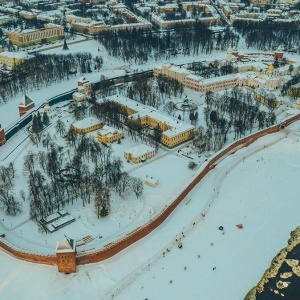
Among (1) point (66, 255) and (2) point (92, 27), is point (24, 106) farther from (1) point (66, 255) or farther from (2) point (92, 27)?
(2) point (92, 27)

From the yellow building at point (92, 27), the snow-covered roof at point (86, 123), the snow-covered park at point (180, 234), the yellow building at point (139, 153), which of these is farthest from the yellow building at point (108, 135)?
the yellow building at point (92, 27)

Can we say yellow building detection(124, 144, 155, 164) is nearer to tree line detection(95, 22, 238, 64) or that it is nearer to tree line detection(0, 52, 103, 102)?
tree line detection(0, 52, 103, 102)

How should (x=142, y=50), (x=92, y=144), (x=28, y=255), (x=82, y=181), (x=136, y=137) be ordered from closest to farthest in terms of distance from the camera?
(x=28, y=255) < (x=82, y=181) < (x=92, y=144) < (x=136, y=137) < (x=142, y=50)

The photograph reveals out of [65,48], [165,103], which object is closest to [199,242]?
[165,103]

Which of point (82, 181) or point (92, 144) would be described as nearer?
point (82, 181)

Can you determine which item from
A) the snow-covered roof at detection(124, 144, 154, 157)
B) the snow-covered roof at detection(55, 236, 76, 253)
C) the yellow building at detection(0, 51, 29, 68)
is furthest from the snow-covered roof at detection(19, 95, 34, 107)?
the snow-covered roof at detection(55, 236, 76, 253)

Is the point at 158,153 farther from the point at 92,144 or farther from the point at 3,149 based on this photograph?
the point at 3,149

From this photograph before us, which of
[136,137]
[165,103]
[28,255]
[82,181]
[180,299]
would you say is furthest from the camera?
[165,103]
